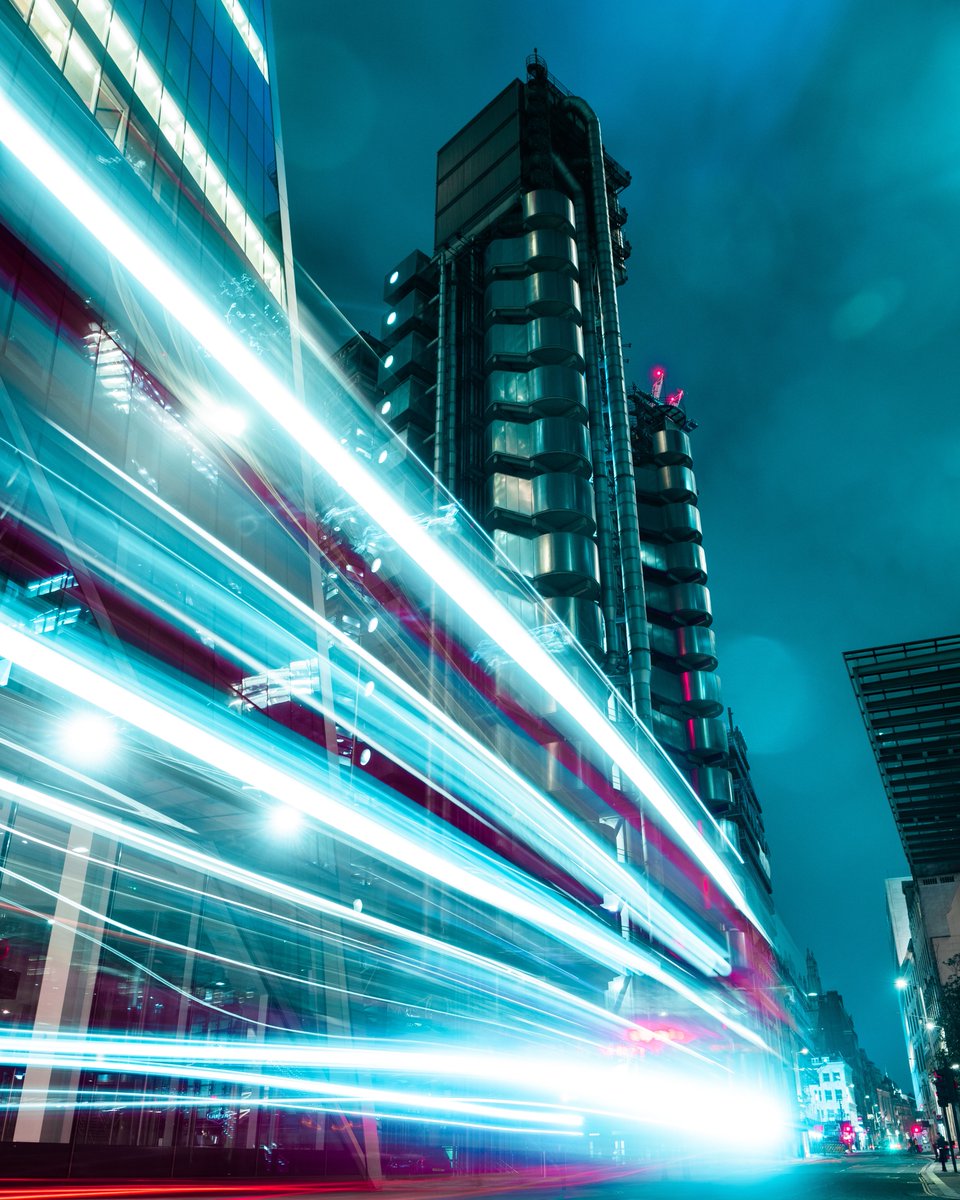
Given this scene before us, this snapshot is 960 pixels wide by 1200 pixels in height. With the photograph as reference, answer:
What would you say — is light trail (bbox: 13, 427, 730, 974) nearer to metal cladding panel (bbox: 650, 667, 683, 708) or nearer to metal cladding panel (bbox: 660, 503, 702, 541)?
metal cladding panel (bbox: 650, 667, 683, 708)

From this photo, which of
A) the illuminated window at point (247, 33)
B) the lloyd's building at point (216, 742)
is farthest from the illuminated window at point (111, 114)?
the illuminated window at point (247, 33)

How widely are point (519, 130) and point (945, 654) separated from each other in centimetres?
5071

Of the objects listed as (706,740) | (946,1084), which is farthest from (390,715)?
(706,740)

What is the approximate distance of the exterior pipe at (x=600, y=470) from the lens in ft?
203

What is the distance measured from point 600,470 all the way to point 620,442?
3.93 metres

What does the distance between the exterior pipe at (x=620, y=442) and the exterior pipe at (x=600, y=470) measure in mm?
907

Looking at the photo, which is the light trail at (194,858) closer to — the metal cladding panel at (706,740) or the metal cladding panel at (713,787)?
the metal cladding panel at (713,787)

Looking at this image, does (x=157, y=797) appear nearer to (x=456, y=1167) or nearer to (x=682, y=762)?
(x=456, y=1167)

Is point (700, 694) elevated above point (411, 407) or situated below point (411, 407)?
below

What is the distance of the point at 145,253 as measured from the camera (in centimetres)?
1309

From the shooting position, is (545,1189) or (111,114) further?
(111,114)

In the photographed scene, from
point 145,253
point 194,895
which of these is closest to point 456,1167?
point 194,895

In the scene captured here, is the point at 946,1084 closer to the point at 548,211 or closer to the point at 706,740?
the point at 706,740

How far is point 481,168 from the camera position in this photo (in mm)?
74375
